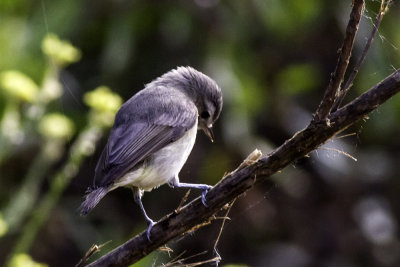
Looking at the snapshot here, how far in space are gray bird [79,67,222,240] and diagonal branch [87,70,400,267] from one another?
55cm

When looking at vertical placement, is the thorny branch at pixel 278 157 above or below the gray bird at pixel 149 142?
above

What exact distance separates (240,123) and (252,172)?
109 inches

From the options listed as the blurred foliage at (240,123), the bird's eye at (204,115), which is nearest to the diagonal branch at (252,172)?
the bird's eye at (204,115)

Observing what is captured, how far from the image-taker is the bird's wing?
120 inches

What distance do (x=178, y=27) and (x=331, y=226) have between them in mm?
1914

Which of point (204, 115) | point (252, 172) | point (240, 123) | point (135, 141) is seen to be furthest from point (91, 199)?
point (240, 123)

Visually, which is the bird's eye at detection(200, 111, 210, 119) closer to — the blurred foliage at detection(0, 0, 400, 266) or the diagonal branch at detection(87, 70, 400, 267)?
the blurred foliage at detection(0, 0, 400, 266)

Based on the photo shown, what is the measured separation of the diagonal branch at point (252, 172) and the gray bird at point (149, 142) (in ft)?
1.82

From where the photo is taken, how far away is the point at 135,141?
3.21 meters

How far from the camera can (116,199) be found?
5406 millimetres

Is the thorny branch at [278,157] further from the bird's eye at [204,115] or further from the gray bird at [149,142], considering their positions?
the bird's eye at [204,115]

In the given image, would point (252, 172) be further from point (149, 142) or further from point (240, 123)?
point (240, 123)

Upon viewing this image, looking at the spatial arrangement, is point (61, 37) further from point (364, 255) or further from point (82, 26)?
point (364, 255)

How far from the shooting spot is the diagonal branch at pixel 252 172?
2.11m
